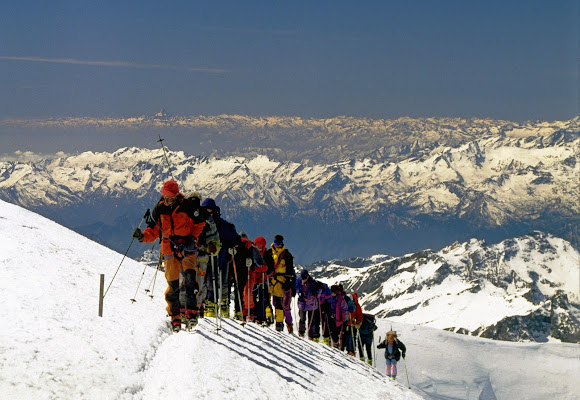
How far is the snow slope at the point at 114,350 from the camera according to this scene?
979 cm

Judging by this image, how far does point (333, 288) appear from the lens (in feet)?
90.9

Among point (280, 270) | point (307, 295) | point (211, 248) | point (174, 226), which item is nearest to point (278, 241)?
point (280, 270)

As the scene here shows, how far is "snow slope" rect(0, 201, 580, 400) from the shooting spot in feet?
32.3

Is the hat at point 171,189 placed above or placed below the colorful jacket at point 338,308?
below

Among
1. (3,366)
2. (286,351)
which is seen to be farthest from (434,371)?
(3,366)

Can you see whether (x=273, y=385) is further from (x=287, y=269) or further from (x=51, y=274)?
(x=287, y=269)

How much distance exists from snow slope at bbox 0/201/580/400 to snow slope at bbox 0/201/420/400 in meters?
0.03

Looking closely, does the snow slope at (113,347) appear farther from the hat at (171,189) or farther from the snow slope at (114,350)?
the hat at (171,189)

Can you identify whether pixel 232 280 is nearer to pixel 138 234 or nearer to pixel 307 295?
pixel 307 295

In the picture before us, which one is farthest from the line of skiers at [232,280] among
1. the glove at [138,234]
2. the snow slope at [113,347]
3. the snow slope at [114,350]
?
the snow slope at [114,350]

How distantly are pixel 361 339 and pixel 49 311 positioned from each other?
20708 millimetres

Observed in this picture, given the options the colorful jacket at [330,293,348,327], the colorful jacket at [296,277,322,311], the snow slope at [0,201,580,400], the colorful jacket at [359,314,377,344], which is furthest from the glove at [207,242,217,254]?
the colorful jacket at [359,314,377,344]

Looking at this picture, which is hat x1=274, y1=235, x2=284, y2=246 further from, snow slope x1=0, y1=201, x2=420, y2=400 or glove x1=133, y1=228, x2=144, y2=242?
glove x1=133, y1=228, x2=144, y2=242

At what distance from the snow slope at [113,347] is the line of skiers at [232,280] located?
0.86 meters
